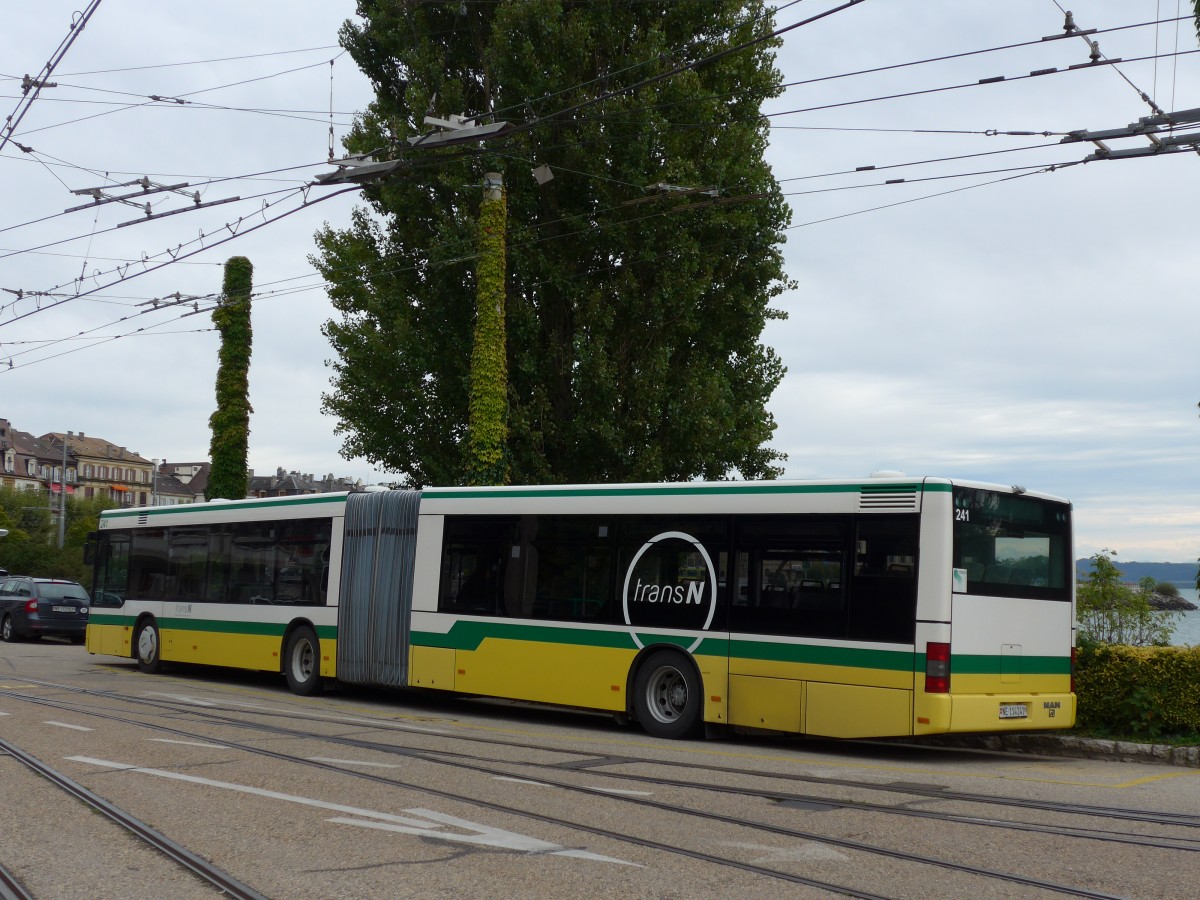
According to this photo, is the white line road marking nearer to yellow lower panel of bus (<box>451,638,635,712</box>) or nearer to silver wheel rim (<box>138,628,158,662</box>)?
yellow lower panel of bus (<box>451,638,635,712</box>)

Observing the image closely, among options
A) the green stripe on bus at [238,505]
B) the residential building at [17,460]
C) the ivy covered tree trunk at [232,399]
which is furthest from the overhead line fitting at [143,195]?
the residential building at [17,460]

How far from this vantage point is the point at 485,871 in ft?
22.7

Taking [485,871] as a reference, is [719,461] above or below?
above

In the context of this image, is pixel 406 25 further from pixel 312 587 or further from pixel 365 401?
pixel 312 587

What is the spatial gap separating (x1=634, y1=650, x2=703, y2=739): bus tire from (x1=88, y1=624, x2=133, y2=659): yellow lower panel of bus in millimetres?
12822

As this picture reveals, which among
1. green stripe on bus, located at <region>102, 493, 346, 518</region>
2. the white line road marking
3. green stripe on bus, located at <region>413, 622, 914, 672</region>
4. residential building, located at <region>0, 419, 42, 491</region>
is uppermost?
residential building, located at <region>0, 419, 42, 491</region>

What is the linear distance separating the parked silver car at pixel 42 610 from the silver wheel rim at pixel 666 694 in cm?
2267

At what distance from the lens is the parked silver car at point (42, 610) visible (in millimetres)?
32375

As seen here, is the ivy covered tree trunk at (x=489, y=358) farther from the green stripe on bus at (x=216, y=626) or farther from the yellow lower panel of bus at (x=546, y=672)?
the yellow lower panel of bus at (x=546, y=672)

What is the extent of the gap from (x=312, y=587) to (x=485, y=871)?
13.0 metres

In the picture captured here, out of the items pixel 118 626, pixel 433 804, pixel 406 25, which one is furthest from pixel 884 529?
pixel 406 25

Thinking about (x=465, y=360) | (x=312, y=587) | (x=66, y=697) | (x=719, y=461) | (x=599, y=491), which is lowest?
(x=66, y=697)

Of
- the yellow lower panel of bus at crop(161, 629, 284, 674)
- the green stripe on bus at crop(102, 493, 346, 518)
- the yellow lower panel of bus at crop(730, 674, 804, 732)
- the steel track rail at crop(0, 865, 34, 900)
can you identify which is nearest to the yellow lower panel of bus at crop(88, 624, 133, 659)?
the yellow lower panel of bus at crop(161, 629, 284, 674)

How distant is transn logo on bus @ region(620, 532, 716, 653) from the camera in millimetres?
14180
